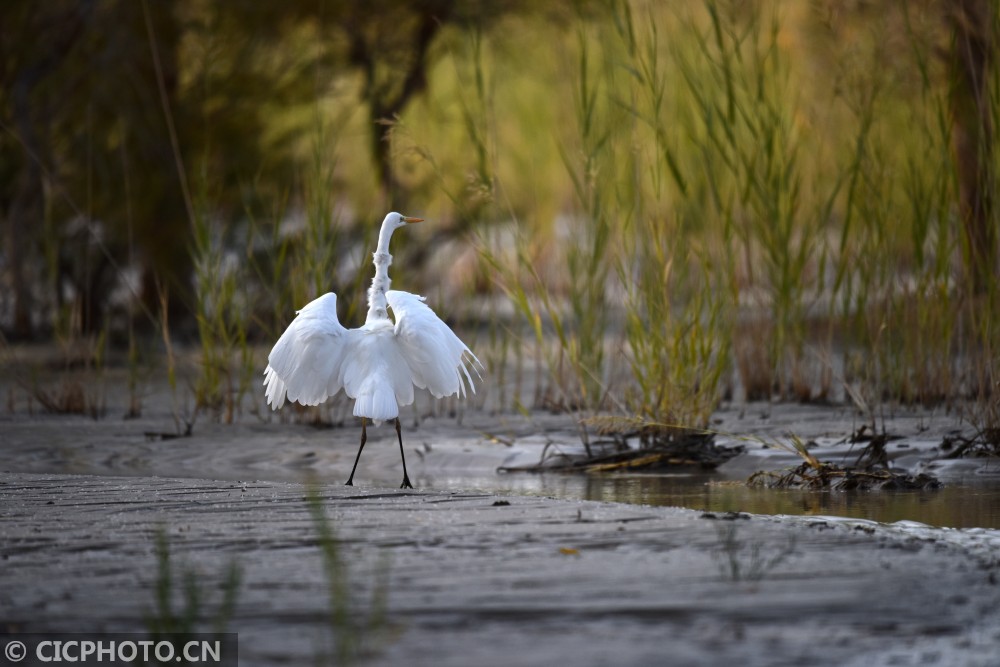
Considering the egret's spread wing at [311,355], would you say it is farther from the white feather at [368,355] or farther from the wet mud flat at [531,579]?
the wet mud flat at [531,579]

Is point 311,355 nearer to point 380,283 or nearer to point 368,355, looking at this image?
point 368,355

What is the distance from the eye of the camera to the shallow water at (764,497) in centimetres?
396

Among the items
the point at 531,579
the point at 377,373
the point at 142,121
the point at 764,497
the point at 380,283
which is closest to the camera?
the point at 531,579

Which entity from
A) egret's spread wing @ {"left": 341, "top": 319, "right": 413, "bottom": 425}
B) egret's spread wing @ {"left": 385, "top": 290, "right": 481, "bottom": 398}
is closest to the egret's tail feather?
egret's spread wing @ {"left": 341, "top": 319, "right": 413, "bottom": 425}

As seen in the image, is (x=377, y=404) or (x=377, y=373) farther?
(x=377, y=373)

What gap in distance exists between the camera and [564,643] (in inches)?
90.3

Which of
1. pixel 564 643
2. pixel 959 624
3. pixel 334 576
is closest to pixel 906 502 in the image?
pixel 959 624

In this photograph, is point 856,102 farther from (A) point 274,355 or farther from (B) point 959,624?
(B) point 959,624

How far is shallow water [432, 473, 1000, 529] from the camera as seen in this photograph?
13.0ft

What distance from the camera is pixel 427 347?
4648 mm

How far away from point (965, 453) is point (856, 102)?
166 centimetres

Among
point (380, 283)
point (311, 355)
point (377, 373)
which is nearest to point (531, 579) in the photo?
point (377, 373)

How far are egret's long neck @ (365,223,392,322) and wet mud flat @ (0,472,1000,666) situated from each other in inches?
59.4

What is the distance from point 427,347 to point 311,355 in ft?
1.43
